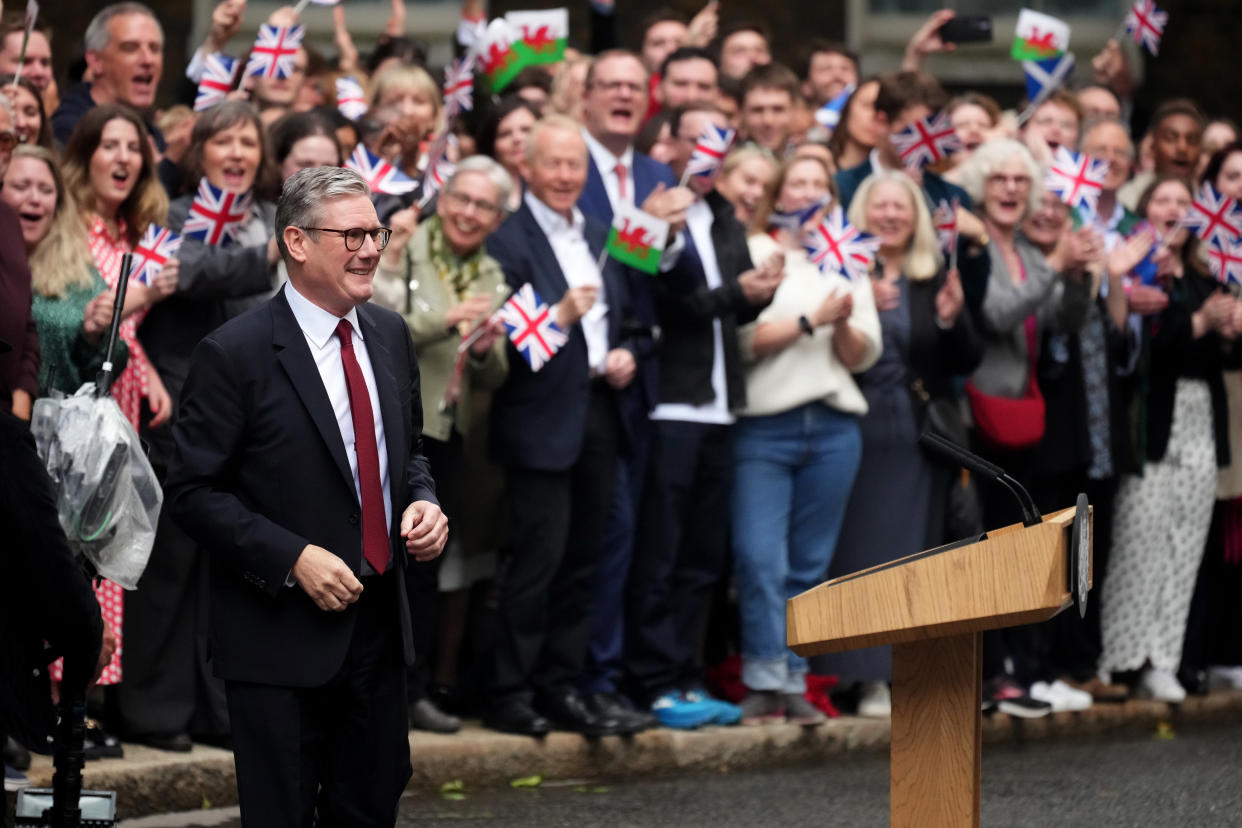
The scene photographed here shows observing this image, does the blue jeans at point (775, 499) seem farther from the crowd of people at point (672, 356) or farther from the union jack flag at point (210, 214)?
the union jack flag at point (210, 214)

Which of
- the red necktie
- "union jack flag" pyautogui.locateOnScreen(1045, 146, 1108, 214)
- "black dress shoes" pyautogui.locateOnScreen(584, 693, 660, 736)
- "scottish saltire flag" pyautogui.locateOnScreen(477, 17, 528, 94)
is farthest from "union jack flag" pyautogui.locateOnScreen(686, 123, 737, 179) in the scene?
the red necktie

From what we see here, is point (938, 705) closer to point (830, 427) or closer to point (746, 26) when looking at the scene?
point (830, 427)

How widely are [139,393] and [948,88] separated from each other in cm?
1102

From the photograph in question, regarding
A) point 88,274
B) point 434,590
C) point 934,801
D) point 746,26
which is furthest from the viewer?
point 746,26

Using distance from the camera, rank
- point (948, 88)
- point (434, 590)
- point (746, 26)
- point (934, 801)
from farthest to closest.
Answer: point (948, 88) < point (746, 26) < point (434, 590) < point (934, 801)

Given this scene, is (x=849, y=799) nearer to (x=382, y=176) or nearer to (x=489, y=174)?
(x=489, y=174)

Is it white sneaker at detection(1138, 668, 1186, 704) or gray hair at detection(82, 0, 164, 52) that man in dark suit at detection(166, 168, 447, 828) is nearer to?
Answer: gray hair at detection(82, 0, 164, 52)

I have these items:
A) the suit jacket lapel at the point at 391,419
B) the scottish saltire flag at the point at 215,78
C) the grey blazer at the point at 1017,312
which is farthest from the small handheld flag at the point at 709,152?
the suit jacket lapel at the point at 391,419

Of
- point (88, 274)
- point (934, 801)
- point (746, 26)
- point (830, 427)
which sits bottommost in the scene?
point (934, 801)

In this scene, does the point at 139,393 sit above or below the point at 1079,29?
below

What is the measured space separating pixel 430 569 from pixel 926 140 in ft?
11.4

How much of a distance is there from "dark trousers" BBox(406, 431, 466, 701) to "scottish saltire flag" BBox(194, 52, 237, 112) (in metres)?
1.75

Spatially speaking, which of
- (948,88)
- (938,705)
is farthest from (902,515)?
(948,88)

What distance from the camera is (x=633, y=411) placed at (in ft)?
27.8
